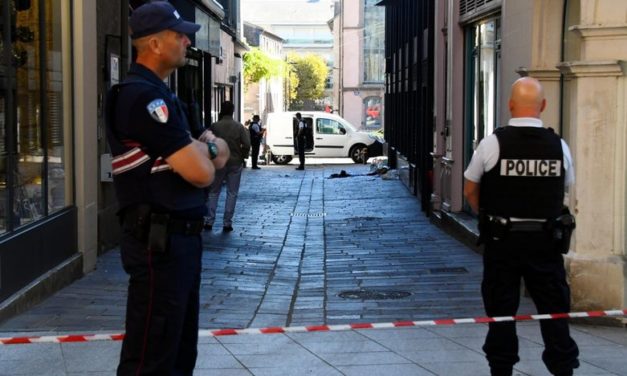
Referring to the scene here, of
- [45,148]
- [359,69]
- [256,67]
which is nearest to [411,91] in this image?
[45,148]

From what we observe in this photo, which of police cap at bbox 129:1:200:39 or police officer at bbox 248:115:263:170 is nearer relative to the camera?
police cap at bbox 129:1:200:39

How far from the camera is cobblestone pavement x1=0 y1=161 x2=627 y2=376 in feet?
20.6

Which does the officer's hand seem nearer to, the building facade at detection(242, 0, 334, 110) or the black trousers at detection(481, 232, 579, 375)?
the black trousers at detection(481, 232, 579, 375)

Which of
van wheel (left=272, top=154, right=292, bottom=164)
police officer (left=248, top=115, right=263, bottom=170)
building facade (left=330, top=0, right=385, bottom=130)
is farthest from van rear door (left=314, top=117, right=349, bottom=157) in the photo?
building facade (left=330, top=0, right=385, bottom=130)

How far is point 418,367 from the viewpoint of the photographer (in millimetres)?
6211

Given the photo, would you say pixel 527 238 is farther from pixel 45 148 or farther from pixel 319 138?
pixel 319 138

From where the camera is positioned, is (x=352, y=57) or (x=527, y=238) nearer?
(x=527, y=238)

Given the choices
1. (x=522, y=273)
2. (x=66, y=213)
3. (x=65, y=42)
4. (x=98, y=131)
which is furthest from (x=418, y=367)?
(x=98, y=131)

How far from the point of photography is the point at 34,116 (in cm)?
862

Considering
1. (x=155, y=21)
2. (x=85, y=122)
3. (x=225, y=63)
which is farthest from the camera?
(x=225, y=63)

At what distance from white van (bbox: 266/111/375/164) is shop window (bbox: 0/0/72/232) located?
25.6 meters

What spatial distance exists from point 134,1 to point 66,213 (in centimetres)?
503

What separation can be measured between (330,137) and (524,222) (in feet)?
Answer: 102

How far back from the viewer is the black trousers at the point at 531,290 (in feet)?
17.5
